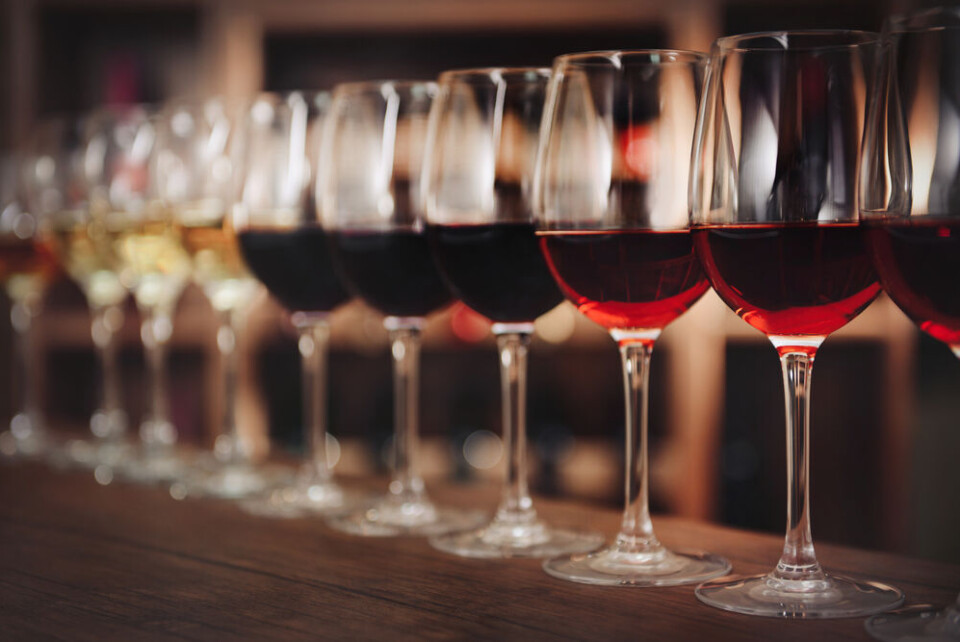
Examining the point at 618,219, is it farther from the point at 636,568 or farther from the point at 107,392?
the point at 107,392

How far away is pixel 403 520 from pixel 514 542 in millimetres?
125

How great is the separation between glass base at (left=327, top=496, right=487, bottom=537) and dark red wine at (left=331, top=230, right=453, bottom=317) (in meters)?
0.16

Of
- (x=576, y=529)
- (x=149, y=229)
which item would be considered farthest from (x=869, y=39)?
(x=149, y=229)

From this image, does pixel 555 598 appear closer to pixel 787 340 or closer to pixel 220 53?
pixel 787 340

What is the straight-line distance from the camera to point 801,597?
667 mm

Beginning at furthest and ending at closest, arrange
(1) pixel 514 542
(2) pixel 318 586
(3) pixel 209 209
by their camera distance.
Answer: (3) pixel 209 209
(1) pixel 514 542
(2) pixel 318 586

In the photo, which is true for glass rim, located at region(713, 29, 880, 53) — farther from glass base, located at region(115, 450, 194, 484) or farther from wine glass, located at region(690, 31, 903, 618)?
glass base, located at region(115, 450, 194, 484)

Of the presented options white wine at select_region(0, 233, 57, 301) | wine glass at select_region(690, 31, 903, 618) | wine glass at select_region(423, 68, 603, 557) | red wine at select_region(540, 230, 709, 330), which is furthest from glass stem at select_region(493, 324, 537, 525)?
white wine at select_region(0, 233, 57, 301)

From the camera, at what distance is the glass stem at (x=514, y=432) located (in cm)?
87

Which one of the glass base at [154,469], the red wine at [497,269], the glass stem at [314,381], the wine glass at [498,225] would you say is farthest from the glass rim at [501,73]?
the glass base at [154,469]

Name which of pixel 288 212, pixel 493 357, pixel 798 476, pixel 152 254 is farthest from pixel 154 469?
pixel 493 357

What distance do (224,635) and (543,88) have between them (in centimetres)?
44

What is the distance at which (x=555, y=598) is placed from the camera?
0.70 meters

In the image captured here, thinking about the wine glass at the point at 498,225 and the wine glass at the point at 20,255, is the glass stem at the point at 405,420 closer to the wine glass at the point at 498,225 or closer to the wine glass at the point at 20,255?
the wine glass at the point at 498,225
